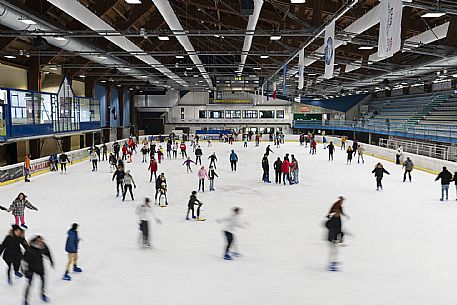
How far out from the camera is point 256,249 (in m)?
8.73

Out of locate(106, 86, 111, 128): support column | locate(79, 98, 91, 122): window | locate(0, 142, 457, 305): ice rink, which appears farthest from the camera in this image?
locate(106, 86, 111, 128): support column

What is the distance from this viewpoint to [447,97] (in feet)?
120

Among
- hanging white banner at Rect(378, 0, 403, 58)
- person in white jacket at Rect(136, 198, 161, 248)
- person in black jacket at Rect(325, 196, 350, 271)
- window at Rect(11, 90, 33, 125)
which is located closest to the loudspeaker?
hanging white banner at Rect(378, 0, 403, 58)

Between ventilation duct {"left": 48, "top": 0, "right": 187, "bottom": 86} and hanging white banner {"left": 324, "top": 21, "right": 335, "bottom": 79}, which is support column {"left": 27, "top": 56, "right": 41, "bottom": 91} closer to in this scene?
ventilation duct {"left": 48, "top": 0, "right": 187, "bottom": 86}

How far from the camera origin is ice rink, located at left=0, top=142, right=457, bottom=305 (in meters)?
6.44

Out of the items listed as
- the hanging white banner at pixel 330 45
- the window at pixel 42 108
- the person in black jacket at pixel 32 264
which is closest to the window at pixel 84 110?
the window at pixel 42 108

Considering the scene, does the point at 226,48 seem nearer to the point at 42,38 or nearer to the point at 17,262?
the point at 42,38

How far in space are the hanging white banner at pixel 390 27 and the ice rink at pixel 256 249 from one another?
444 cm

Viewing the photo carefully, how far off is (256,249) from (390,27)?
227 inches

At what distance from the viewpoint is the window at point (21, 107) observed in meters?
21.1

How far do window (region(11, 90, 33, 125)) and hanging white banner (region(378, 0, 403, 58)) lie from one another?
62.1 ft

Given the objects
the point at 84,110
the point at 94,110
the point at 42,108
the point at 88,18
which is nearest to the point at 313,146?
the point at 42,108

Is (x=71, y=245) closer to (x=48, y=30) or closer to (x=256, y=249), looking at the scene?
(x=256, y=249)

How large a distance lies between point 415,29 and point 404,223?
441 inches
